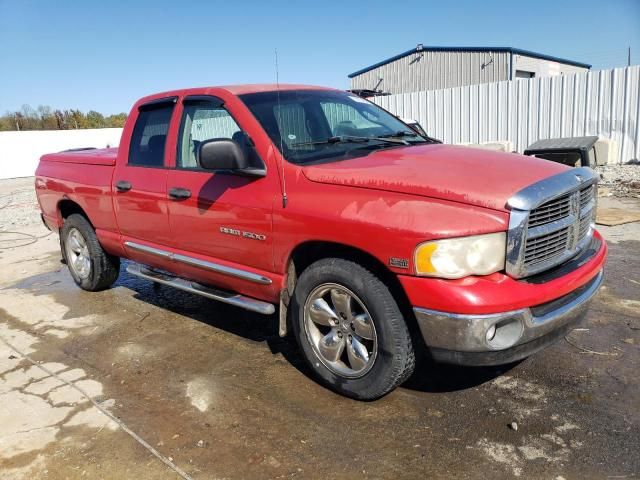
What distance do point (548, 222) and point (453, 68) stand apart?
2848 centimetres

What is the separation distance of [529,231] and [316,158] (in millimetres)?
1430

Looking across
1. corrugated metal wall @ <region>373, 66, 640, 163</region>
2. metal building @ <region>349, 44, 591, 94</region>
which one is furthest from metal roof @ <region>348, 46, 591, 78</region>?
corrugated metal wall @ <region>373, 66, 640, 163</region>

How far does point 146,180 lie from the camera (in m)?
4.43

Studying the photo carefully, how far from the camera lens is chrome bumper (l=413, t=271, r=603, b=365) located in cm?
263

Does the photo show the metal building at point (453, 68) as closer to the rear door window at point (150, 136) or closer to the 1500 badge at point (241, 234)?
the rear door window at point (150, 136)

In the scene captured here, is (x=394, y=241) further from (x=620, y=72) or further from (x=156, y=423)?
(x=620, y=72)

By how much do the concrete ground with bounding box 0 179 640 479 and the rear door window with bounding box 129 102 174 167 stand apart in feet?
4.88

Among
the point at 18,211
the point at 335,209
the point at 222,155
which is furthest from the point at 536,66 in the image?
the point at 335,209

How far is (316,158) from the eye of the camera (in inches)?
137

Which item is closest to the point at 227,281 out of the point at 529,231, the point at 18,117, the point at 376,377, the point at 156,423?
the point at 156,423

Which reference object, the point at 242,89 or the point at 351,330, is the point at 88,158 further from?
the point at 351,330

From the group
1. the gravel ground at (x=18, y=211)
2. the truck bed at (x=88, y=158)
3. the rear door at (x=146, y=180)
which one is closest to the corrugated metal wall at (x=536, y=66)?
the gravel ground at (x=18, y=211)

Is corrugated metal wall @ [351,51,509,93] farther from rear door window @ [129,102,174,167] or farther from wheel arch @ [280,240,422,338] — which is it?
wheel arch @ [280,240,422,338]

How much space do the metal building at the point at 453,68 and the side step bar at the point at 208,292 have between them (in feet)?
85.0
